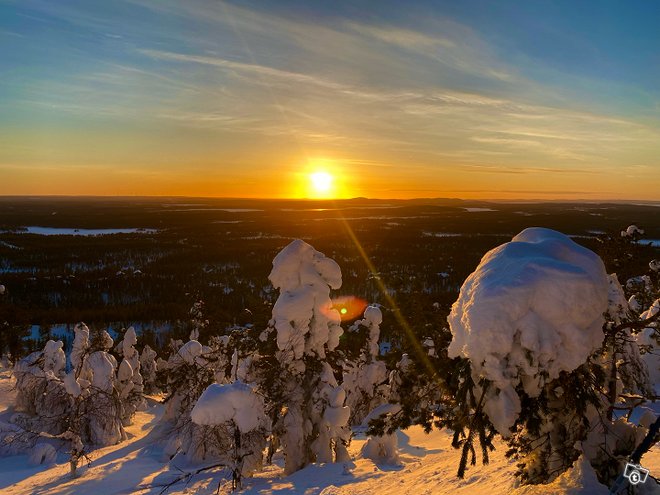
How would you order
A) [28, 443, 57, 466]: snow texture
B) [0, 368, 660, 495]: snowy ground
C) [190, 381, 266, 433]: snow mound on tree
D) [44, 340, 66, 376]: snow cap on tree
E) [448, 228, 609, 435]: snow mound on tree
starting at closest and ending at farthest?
[448, 228, 609, 435]: snow mound on tree → [0, 368, 660, 495]: snowy ground → [190, 381, 266, 433]: snow mound on tree → [28, 443, 57, 466]: snow texture → [44, 340, 66, 376]: snow cap on tree

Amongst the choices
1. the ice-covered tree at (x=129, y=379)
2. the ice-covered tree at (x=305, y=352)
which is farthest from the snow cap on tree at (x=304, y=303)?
the ice-covered tree at (x=129, y=379)

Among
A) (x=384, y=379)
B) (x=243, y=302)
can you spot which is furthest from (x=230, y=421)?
(x=243, y=302)

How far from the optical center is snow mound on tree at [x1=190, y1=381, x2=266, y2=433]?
899 cm

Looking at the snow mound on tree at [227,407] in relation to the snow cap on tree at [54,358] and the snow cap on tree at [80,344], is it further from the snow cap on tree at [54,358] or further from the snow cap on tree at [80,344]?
the snow cap on tree at [54,358]

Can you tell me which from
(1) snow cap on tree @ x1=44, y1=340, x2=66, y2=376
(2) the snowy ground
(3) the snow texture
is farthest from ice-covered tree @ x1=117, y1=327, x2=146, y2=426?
(3) the snow texture

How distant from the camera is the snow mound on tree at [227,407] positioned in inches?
354

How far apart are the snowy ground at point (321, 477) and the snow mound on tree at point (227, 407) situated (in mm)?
3047

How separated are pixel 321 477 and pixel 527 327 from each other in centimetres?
948

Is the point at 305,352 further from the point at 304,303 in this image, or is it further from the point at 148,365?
the point at 148,365

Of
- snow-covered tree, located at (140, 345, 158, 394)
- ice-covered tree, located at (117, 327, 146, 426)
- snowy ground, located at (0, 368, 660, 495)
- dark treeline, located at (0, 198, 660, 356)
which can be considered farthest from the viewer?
dark treeline, located at (0, 198, 660, 356)

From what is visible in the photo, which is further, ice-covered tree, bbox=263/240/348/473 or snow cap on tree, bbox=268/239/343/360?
ice-covered tree, bbox=263/240/348/473

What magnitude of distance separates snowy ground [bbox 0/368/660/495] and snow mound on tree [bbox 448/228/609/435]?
191cm

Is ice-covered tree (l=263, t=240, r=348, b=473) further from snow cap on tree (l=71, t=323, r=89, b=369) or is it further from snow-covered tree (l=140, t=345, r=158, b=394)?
snow-covered tree (l=140, t=345, r=158, b=394)

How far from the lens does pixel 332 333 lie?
12.9 m
